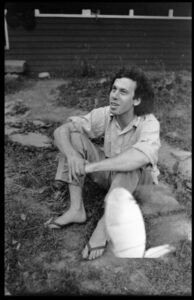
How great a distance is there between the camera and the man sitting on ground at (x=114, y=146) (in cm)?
224

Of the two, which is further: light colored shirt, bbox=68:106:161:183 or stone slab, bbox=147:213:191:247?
stone slab, bbox=147:213:191:247

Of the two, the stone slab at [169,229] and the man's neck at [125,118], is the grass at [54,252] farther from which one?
the man's neck at [125,118]

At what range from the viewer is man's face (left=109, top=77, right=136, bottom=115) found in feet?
7.47

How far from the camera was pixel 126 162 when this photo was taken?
2.20m

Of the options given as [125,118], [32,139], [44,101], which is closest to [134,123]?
[125,118]

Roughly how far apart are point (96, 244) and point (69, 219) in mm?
318

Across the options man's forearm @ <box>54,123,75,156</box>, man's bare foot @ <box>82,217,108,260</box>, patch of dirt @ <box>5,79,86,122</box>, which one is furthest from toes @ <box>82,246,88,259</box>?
patch of dirt @ <box>5,79,86,122</box>

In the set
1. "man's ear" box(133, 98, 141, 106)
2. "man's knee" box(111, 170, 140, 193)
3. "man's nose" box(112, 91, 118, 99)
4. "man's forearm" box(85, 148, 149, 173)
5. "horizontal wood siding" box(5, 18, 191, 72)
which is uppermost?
"horizontal wood siding" box(5, 18, 191, 72)

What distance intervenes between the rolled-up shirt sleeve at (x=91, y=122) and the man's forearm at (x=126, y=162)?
41 centimetres

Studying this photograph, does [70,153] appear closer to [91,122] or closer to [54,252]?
[91,122]

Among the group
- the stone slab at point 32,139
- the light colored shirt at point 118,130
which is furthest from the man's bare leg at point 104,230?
the stone slab at point 32,139

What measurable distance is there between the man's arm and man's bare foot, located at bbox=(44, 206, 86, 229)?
28 cm

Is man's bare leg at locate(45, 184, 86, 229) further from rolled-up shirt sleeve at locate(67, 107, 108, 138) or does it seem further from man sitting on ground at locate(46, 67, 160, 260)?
rolled-up shirt sleeve at locate(67, 107, 108, 138)
